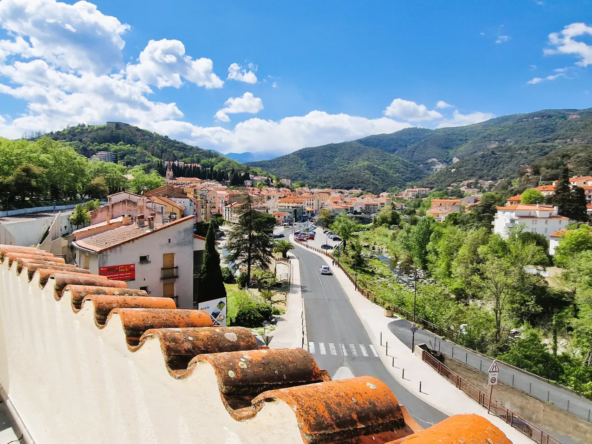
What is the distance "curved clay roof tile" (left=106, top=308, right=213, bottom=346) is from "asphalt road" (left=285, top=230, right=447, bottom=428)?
39.3ft

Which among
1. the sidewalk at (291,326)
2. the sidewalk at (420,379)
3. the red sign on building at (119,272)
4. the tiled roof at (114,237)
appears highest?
the tiled roof at (114,237)

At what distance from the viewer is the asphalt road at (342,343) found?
13.7 m

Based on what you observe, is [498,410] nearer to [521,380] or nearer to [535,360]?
[521,380]

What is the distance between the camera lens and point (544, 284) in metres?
34.3

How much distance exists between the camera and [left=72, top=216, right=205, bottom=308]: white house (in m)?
15.6

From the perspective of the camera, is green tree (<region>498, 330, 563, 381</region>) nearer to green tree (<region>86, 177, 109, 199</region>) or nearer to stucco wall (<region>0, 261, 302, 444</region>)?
stucco wall (<region>0, 261, 302, 444</region>)

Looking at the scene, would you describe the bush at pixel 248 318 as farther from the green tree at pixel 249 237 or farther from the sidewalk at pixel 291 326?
the green tree at pixel 249 237

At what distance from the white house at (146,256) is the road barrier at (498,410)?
12.3 meters

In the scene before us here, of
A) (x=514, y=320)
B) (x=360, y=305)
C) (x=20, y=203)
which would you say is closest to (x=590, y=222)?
(x=514, y=320)

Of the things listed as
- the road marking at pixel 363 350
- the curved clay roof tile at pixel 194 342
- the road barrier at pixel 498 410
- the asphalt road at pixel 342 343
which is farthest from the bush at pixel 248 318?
the curved clay roof tile at pixel 194 342

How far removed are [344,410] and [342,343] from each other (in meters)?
18.7

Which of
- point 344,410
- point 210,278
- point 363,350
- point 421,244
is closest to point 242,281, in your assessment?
point 210,278

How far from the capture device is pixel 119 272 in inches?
620

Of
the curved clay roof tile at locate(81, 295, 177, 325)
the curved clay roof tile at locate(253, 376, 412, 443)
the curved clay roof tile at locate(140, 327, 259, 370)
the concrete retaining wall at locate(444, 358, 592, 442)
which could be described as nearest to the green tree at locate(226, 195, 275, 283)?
the concrete retaining wall at locate(444, 358, 592, 442)
